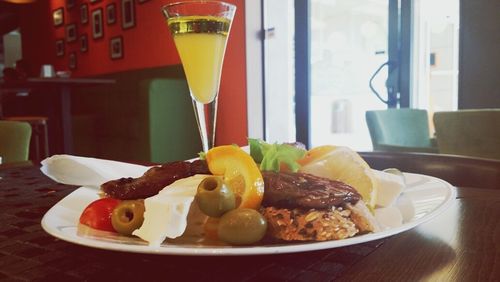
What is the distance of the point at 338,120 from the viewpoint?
29.8 ft

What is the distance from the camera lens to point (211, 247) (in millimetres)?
447

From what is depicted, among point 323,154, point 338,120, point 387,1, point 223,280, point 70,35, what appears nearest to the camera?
point 223,280

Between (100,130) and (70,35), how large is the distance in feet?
8.17

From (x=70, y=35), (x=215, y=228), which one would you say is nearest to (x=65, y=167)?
(x=215, y=228)

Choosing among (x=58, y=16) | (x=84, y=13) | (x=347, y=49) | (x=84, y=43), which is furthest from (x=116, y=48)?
(x=347, y=49)

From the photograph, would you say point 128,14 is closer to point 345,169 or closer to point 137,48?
point 137,48

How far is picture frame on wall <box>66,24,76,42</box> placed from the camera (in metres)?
7.21

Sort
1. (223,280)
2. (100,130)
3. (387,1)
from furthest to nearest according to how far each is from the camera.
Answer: (100,130) < (387,1) < (223,280)

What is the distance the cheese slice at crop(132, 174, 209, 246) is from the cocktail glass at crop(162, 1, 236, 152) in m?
0.40

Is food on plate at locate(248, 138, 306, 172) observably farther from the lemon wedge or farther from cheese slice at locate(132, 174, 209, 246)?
cheese slice at locate(132, 174, 209, 246)

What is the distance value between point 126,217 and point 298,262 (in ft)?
0.61

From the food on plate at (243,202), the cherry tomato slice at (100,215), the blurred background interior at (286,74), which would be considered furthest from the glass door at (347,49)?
the cherry tomato slice at (100,215)

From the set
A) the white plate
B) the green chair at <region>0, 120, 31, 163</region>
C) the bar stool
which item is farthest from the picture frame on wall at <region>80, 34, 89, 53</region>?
the white plate

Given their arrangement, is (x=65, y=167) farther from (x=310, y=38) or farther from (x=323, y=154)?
(x=310, y=38)
